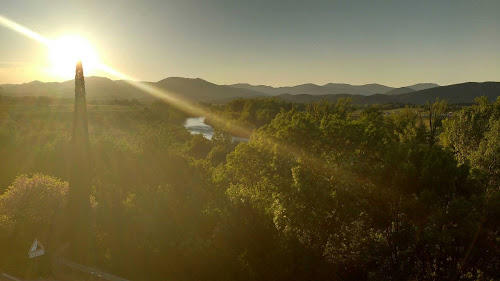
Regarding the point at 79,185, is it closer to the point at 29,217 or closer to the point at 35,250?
the point at 29,217

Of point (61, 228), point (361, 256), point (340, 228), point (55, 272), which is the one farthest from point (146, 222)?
point (361, 256)

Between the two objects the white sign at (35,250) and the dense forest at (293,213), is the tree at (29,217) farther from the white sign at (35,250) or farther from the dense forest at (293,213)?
the white sign at (35,250)

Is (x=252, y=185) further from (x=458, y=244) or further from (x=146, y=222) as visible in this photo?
(x=458, y=244)

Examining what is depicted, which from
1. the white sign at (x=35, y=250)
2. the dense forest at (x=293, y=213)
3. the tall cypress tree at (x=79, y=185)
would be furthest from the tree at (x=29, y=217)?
the white sign at (x=35, y=250)

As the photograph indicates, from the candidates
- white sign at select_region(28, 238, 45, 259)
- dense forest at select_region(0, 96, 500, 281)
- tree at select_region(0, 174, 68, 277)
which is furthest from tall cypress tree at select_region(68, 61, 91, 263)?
white sign at select_region(28, 238, 45, 259)

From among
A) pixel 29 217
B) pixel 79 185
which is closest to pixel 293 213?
pixel 79 185
